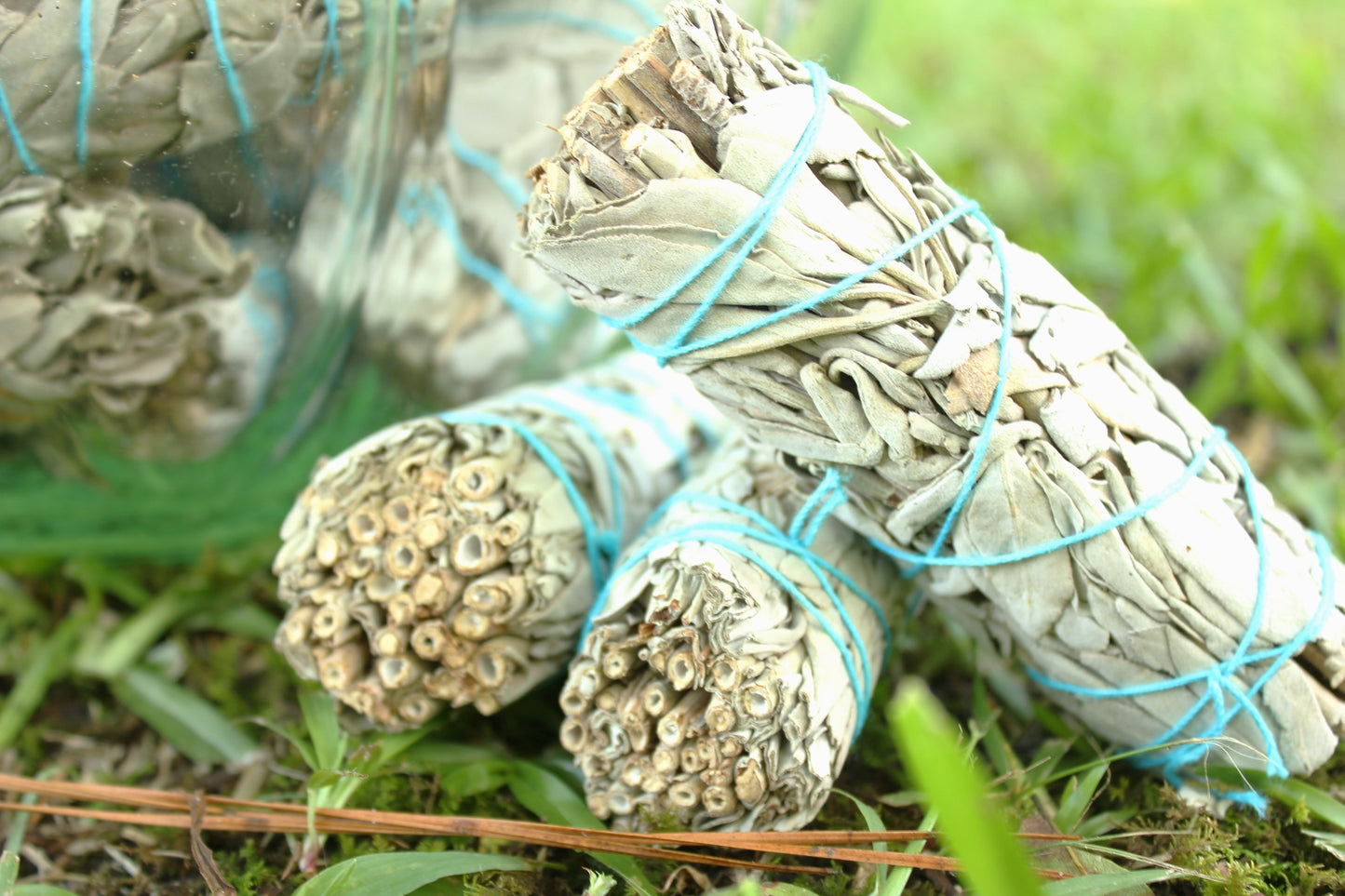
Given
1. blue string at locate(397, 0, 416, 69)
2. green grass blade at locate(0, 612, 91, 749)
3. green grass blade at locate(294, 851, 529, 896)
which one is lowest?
green grass blade at locate(0, 612, 91, 749)

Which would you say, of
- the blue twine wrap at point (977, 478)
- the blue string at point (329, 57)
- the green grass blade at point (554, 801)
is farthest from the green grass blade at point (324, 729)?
the blue string at point (329, 57)

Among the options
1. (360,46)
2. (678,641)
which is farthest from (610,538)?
(360,46)

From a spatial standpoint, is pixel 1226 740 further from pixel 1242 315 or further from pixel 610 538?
pixel 1242 315

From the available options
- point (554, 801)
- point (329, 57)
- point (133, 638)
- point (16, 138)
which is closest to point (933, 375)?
point (554, 801)

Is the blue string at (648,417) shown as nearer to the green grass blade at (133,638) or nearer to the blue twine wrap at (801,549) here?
the blue twine wrap at (801,549)

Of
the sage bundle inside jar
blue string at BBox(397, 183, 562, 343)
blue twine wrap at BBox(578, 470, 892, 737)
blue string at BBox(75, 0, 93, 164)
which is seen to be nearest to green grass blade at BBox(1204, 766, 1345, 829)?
blue twine wrap at BBox(578, 470, 892, 737)

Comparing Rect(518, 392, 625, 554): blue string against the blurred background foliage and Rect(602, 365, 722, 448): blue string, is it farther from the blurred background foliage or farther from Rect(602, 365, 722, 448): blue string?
the blurred background foliage

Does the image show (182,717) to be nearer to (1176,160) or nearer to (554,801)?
(554,801)
